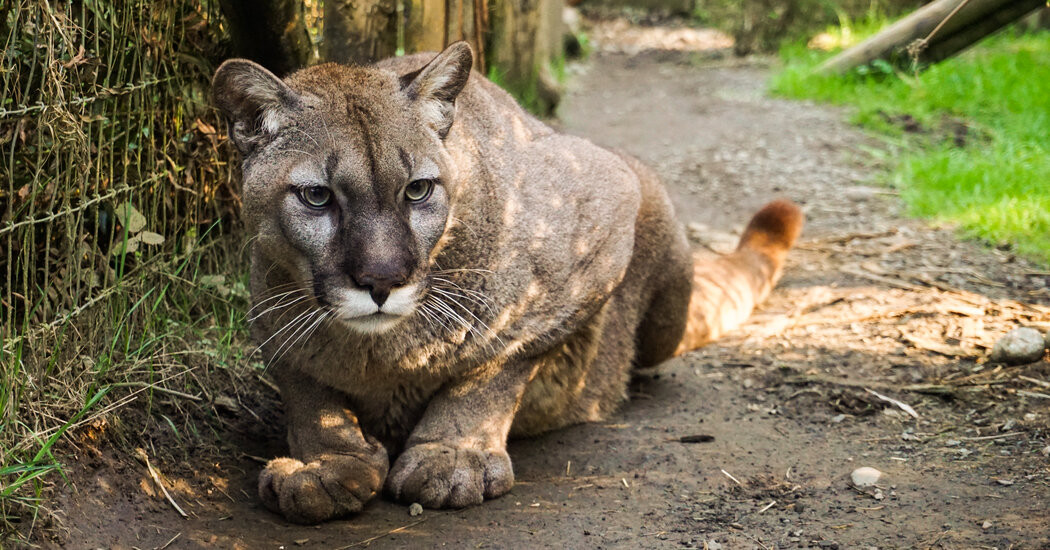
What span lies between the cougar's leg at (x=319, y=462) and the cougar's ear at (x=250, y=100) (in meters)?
0.86

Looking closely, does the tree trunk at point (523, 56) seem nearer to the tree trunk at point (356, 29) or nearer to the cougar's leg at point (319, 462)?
the tree trunk at point (356, 29)

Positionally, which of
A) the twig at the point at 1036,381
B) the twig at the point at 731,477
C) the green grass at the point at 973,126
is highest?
the green grass at the point at 973,126

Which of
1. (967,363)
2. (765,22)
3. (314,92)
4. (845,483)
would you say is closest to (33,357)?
(314,92)

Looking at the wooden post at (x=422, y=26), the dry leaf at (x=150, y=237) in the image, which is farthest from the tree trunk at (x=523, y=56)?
the dry leaf at (x=150, y=237)

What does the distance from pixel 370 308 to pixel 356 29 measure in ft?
6.45

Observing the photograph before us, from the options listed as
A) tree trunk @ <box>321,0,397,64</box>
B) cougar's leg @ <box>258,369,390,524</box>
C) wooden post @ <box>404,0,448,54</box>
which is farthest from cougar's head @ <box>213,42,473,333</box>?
wooden post @ <box>404,0,448,54</box>

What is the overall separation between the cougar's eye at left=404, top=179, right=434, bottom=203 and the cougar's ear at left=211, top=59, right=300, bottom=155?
16.9 inches

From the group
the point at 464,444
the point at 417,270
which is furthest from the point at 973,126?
the point at 417,270

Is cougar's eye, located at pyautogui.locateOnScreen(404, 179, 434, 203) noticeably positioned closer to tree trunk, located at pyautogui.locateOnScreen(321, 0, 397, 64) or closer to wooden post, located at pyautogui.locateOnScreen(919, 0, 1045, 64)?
tree trunk, located at pyautogui.locateOnScreen(321, 0, 397, 64)

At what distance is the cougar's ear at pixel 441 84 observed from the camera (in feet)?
10.7

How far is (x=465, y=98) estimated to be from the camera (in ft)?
12.1

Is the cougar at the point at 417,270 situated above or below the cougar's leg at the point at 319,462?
above

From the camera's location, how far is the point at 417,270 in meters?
3.08

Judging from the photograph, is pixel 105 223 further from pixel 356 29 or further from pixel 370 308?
pixel 356 29
